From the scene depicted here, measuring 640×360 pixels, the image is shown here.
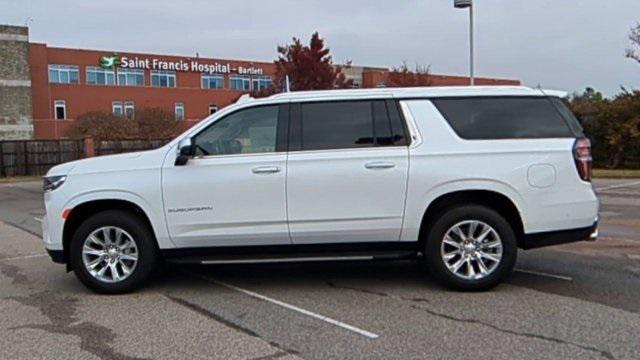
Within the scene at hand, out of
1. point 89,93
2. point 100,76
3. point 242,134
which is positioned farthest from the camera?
point 100,76

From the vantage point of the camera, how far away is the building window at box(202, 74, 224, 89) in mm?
56844

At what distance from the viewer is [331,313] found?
210 inches

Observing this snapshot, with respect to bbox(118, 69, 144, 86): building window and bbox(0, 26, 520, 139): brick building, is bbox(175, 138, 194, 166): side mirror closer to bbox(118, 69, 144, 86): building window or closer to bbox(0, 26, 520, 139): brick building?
bbox(0, 26, 520, 139): brick building

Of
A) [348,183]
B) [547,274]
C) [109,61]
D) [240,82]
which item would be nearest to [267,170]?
[348,183]

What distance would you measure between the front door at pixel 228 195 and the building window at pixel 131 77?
49.0 metres

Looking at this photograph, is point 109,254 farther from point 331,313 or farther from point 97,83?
point 97,83

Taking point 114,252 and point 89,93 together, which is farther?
point 89,93

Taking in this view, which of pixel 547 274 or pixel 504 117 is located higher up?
pixel 504 117

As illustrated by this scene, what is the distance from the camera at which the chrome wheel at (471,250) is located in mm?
5926

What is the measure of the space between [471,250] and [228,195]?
2500mm

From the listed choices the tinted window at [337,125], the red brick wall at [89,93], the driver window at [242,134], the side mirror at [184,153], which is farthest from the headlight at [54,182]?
the red brick wall at [89,93]

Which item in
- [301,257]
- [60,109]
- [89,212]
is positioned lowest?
[301,257]

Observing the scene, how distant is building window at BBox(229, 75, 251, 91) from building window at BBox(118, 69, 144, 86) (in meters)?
9.10

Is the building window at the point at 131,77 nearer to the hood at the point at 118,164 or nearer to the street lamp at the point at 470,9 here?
the street lamp at the point at 470,9
